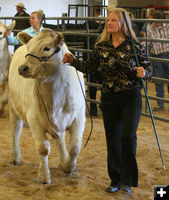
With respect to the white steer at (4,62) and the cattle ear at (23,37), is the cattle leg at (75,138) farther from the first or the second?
the white steer at (4,62)

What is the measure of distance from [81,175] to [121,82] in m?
1.31

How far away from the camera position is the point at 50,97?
153 inches

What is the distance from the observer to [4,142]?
5871 millimetres

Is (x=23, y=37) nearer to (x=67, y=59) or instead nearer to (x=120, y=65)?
(x=67, y=59)

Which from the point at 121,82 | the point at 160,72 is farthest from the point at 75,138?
the point at 160,72

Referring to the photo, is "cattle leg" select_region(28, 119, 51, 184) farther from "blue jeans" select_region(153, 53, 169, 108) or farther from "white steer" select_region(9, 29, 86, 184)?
"blue jeans" select_region(153, 53, 169, 108)

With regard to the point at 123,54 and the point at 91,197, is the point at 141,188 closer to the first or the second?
the point at 91,197

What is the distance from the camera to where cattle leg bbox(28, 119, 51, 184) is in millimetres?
4078

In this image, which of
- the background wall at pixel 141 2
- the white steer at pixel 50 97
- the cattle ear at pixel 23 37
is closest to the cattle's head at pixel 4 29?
the white steer at pixel 50 97

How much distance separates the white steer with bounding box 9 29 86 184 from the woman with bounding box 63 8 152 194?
0.60 ft

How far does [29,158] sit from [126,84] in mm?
2012

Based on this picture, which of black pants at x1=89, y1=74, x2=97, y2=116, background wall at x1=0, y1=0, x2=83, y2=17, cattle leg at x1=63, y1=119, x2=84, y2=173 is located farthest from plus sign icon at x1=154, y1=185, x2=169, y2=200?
background wall at x1=0, y1=0, x2=83, y2=17

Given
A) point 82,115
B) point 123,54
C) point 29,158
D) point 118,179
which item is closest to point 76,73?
point 82,115

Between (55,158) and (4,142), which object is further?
(4,142)
